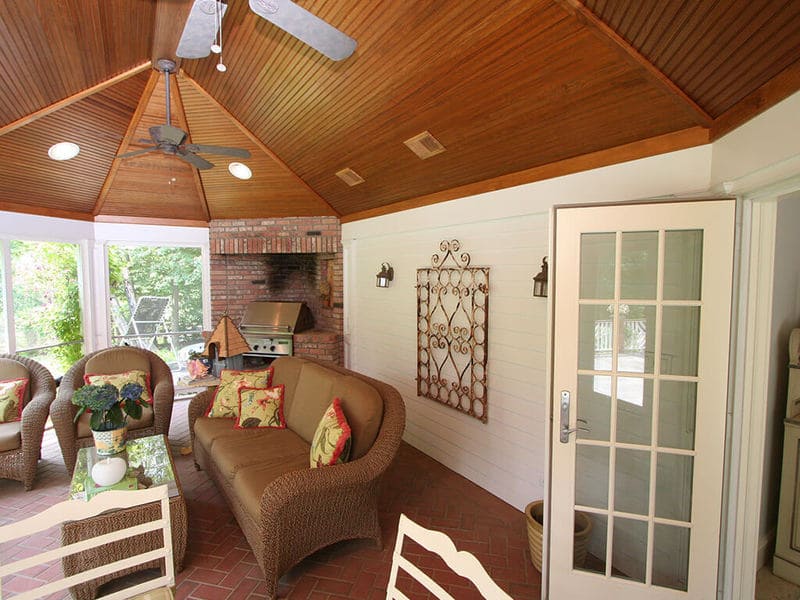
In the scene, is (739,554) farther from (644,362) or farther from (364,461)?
(364,461)

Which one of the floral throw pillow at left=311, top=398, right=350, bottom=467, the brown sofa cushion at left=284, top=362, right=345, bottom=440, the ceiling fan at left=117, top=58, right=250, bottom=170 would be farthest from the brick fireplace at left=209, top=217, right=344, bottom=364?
the floral throw pillow at left=311, top=398, right=350, bottom=467

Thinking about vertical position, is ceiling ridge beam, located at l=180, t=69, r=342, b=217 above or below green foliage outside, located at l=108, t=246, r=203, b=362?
above

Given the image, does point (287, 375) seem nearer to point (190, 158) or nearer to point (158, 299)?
point (190, 158)

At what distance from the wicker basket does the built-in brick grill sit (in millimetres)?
3761

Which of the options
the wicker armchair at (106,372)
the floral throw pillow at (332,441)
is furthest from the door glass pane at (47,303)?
the floral throw pillow at (332,441)

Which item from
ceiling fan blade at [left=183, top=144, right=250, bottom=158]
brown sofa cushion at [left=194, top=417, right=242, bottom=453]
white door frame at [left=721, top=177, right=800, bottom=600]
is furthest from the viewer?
brown sofa cushion at [left=194, top=417, right=242, bottom=453]

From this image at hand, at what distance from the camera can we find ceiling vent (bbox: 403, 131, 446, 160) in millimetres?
3211

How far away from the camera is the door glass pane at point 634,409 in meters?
2.13

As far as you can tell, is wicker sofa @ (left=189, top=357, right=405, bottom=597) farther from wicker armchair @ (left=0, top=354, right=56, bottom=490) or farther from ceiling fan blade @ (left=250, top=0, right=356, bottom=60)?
ceiling fan blade @ (left=250, top=0, right=356, bottom=60)

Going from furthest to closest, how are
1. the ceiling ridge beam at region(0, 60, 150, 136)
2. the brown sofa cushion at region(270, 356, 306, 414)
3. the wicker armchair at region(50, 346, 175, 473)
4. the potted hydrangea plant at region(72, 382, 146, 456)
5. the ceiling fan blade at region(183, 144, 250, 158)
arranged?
the brown sofa cushion at region(270, 356, 306, 414), the wicker armchair at region(50, 346, 175, 473), the ceiling ridge beam at region(0, 60, 150, 136), the ceiling fan blade at region(183, 144, 250, 158), the potted hydrangea plant at region(72, 382, 146, 456)

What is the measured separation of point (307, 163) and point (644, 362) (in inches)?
139

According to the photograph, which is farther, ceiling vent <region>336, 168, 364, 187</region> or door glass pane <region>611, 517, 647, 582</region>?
ceiling vent <region>336, 168, 364, 187</region>

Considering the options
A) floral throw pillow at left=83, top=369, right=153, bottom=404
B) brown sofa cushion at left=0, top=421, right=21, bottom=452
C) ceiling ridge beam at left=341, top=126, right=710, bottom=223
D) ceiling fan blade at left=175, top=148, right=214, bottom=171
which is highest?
ceiling fan blade at left=175, top=148, right=214, bottom=171

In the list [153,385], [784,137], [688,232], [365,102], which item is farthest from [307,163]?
[784,137]
